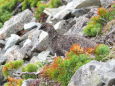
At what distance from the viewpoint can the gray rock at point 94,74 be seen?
6.04 meters

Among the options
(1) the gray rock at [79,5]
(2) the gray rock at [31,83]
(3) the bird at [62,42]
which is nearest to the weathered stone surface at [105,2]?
(1) the gray rock at [79,5]

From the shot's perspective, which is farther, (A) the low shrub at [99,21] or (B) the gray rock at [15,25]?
(B) the gray rock at [15,25]

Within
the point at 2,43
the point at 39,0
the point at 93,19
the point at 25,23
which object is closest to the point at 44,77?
the point at 93,19

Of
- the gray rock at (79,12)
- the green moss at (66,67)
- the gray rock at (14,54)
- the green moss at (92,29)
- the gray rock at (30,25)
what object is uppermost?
the green moss at (66,67)

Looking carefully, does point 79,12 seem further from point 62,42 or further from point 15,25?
point 62,42

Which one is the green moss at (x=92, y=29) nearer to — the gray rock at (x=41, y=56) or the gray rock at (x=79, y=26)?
the gray rock at (x=79, y=26)

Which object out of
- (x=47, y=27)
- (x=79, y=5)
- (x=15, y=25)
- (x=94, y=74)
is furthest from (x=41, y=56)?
(x=94, y=74)

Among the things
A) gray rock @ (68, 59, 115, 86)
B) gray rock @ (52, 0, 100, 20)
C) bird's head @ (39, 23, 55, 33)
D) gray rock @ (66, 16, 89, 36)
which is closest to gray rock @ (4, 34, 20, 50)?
gray rock @ (52, 0, 100, 20)

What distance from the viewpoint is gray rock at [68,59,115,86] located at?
19.8ft

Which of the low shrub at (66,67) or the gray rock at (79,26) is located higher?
the low shrub at (66,67)

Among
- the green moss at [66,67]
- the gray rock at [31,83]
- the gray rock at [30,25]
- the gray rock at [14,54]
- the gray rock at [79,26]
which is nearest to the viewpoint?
the green moss at [66,67]

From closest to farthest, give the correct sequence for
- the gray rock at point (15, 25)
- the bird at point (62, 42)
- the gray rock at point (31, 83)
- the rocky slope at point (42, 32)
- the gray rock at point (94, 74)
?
1. the gray rock at point (94, 74)
2. the gray rock at point (31, 83)
3. the bird at point (62, 42)
4. the rocky slope at point (42, 32)
5. the gray rock at point (15, 25)

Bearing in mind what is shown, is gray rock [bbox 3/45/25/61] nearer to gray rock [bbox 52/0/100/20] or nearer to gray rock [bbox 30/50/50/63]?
gray rock [bbox 30/50/50/63]

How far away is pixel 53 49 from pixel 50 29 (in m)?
0.64
